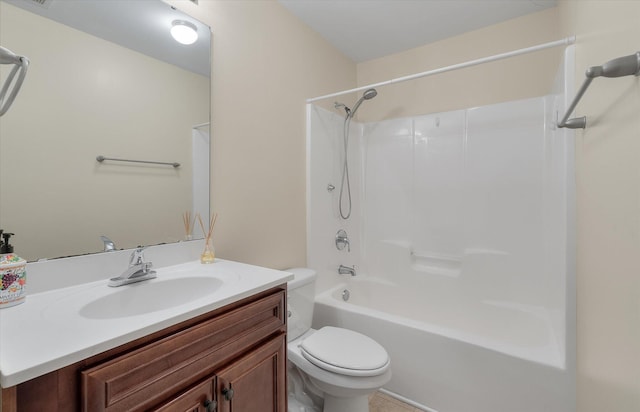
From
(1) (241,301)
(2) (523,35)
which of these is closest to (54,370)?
(1) (241,301)

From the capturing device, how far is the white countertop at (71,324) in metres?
0.54

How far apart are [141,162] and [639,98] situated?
5.15 feet

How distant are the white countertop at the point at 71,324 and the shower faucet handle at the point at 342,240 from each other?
1320 millimetres

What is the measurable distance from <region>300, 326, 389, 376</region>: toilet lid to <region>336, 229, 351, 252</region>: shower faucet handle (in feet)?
A: 2.95

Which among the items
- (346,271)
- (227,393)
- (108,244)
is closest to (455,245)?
(346,271)

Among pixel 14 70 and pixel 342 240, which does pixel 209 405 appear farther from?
pixel 342 240

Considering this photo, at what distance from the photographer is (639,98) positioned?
0.64 meters

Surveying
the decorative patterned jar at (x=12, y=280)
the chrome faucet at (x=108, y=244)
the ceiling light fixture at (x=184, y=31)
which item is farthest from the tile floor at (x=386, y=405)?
the ceiling light fixture at (x=184, y=31)

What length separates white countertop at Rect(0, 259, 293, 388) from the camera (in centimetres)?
54

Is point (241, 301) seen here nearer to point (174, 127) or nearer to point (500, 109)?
point (174, 127)

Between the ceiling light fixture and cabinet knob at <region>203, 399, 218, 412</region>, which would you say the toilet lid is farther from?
the ceiling light fixture

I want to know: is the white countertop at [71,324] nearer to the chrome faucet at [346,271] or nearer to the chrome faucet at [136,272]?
the chrome faucet at [136,272]

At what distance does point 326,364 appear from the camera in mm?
1315

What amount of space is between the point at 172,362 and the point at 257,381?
352mm
